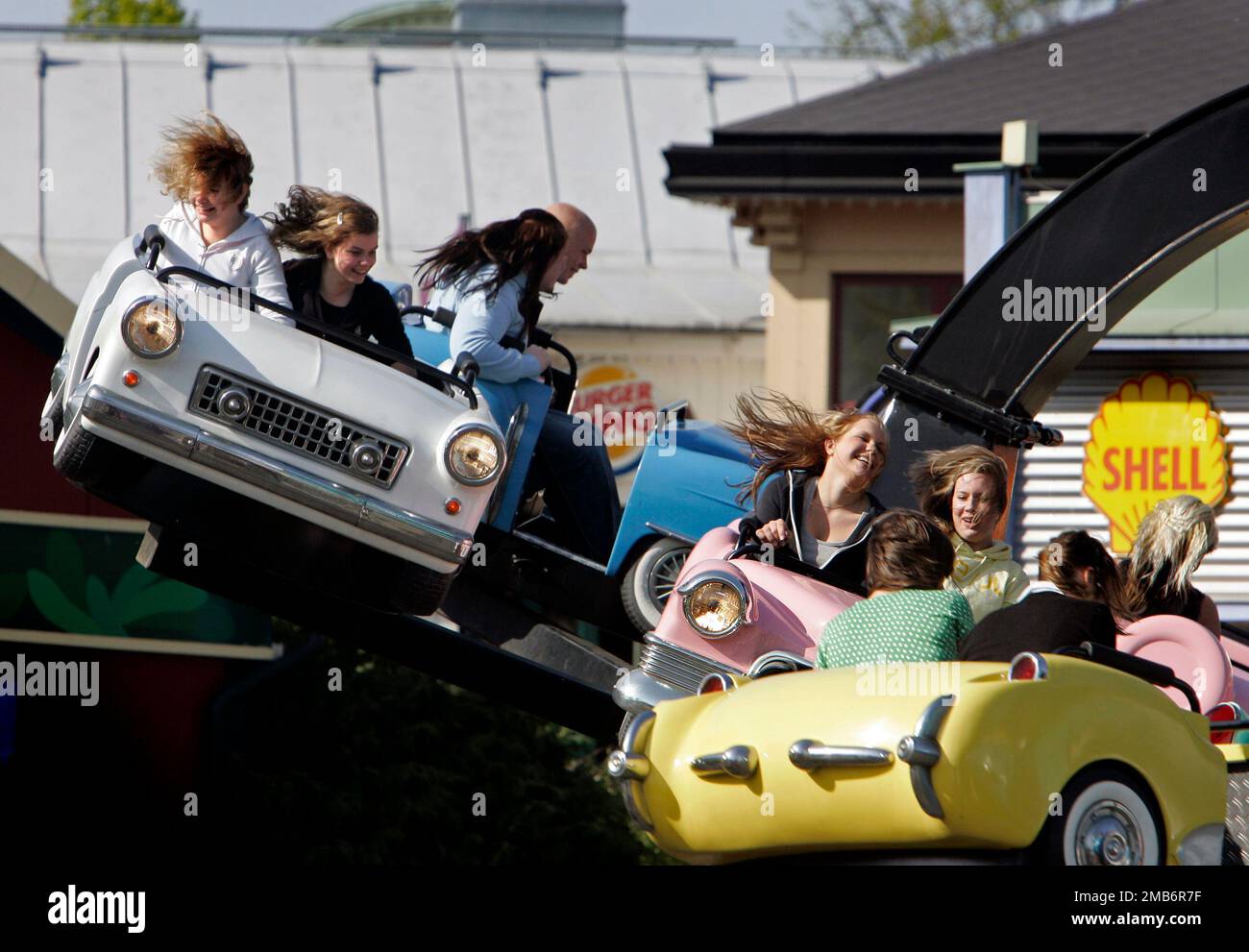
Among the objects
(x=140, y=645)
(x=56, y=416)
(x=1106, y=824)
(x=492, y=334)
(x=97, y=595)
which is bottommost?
(x=1106, y=824)

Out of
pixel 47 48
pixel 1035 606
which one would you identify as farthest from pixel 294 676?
pixel 47 48

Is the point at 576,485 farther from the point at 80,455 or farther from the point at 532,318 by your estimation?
the point at 80,455

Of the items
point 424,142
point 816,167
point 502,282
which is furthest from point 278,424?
point 424,142

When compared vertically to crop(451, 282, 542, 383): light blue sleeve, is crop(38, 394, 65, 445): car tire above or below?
below

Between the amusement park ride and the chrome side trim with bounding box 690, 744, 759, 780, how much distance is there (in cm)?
105

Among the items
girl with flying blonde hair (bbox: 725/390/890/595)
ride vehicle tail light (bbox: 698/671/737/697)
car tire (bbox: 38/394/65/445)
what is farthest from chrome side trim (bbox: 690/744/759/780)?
car tire (bbox: 38/394/65/445)

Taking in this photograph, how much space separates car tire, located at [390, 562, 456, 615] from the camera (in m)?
6.05

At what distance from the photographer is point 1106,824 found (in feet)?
13.9

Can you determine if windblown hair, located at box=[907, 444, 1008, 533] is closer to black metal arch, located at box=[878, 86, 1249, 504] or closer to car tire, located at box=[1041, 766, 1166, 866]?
black metal arch, located at box=[878, 86, 1249, 504]

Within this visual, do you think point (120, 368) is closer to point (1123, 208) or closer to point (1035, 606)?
point (1035, 606)

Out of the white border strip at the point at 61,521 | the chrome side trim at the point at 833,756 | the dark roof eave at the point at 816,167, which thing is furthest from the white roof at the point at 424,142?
the chrome side trim at the point at 833,756

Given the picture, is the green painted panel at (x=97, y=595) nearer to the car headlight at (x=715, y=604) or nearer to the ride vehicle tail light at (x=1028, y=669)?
the car headlight at (x=715, y=604)

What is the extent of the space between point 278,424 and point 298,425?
2.5 inches
